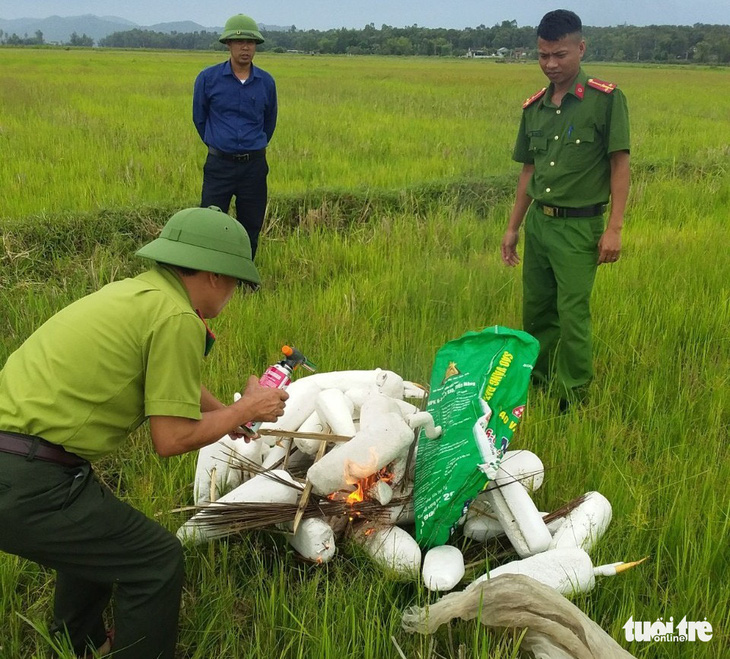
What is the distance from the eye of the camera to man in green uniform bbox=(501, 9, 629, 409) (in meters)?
2.95

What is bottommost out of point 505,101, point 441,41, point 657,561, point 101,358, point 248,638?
point 248,638

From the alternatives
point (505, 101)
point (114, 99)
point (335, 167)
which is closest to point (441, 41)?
point (505, 101)

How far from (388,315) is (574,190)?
1.29 m

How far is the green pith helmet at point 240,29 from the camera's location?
14.5ft

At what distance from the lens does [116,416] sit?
162 cm

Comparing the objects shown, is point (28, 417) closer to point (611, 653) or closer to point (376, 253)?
point (611, 653)

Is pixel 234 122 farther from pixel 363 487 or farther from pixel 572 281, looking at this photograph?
pixel 363 487

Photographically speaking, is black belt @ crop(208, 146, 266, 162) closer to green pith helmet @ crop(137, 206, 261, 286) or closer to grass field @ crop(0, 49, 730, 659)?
grass field @ crop(0, 49, 730, 659)

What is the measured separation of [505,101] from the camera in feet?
52.0

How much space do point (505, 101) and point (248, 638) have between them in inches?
622

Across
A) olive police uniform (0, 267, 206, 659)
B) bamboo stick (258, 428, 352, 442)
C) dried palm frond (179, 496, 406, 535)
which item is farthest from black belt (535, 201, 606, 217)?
olive police uniform (0, 267, 206, 659)

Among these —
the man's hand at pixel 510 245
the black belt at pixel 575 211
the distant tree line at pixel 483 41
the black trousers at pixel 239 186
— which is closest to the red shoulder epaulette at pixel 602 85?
the black belt at pixel 575 211

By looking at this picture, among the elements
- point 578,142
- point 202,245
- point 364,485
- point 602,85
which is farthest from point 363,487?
point 602,85

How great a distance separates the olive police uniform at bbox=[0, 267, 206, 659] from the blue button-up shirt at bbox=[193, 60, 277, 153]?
3.11 meters
